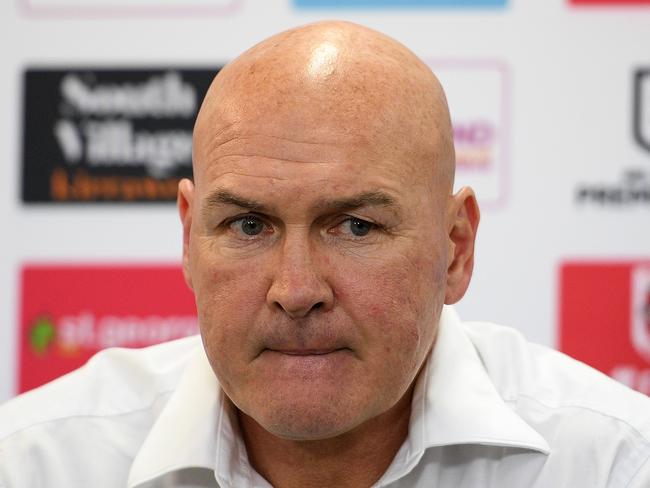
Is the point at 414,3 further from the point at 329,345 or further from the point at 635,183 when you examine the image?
the point at 329,345

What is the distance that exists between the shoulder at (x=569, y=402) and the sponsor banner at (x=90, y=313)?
3.07 feet

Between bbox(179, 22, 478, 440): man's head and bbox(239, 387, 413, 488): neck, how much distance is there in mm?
167

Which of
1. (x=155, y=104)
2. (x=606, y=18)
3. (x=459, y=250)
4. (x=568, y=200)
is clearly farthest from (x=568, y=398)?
(x=155, y=104)

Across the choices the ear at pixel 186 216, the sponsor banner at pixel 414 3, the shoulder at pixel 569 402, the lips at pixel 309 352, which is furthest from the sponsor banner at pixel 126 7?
the lips at pixel 309 352

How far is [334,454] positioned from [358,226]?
424mm

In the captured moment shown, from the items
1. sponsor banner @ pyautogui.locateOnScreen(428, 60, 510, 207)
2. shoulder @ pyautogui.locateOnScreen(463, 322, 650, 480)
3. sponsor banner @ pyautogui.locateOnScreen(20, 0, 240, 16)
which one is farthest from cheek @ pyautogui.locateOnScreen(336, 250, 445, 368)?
sponsor banner @ pyautogui.locateOnScreen(20, 0, 240, 16)

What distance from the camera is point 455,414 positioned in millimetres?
1790

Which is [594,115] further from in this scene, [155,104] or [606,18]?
[155,104]

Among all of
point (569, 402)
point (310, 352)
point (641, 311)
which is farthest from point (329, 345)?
point (641, 311)

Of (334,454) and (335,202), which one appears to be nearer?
(335,202)

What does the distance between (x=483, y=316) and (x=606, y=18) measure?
2.70ft

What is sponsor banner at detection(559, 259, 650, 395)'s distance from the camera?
2.64m

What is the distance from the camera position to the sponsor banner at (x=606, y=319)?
8.66 ft

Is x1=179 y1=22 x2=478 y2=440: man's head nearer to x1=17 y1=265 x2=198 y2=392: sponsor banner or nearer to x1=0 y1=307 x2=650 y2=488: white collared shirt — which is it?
x1=0 y1=307 x2=650 y2=488: white collared shirt
